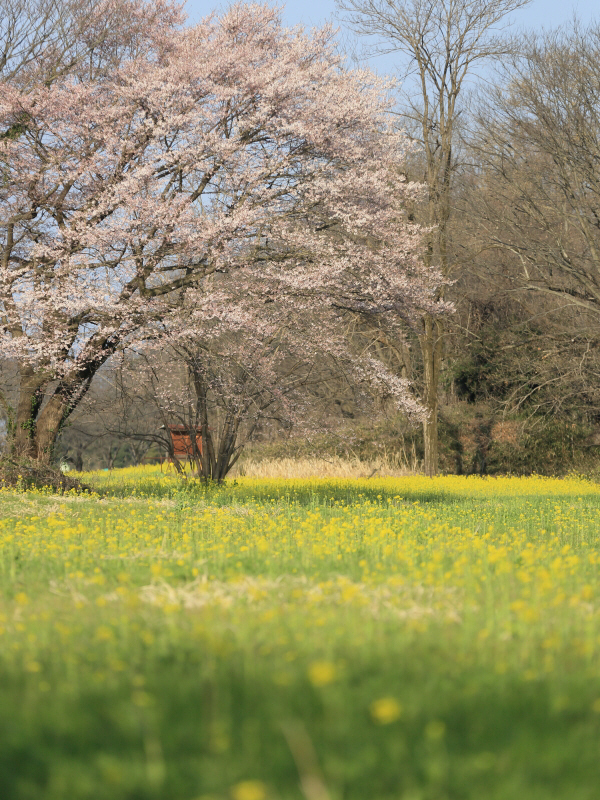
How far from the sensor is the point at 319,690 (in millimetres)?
2967

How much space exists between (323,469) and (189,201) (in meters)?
12.6

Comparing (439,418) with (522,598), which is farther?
(439,418)

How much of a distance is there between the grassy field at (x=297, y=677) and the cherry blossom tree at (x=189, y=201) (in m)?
7.64

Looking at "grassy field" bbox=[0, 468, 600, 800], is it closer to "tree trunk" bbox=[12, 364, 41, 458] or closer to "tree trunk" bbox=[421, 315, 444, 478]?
"tree trunk" bbox=[12, 364, 41, 458]

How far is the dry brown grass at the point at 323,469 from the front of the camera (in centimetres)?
2416

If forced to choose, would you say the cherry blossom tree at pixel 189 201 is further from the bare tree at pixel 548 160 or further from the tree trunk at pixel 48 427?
the bare tree at pixel 548 160

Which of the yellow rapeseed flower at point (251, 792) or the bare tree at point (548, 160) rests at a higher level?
the bare tree at point (548, 160)

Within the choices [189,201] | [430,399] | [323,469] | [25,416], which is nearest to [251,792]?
[189,201]

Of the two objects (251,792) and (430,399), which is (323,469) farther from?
(251,792)

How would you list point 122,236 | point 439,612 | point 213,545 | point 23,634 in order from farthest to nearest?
point 122,236, point 213,545, point 439,612, point 23,634

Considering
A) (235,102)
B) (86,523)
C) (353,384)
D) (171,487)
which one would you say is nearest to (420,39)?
(235,102)

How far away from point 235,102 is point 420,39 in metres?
11.5

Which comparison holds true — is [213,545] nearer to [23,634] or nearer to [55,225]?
[23,634]

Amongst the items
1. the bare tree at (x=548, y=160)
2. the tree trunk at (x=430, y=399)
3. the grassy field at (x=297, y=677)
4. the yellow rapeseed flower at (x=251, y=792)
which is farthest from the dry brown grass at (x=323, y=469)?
the yellow rapeseed flower at (x=251, y=792)
